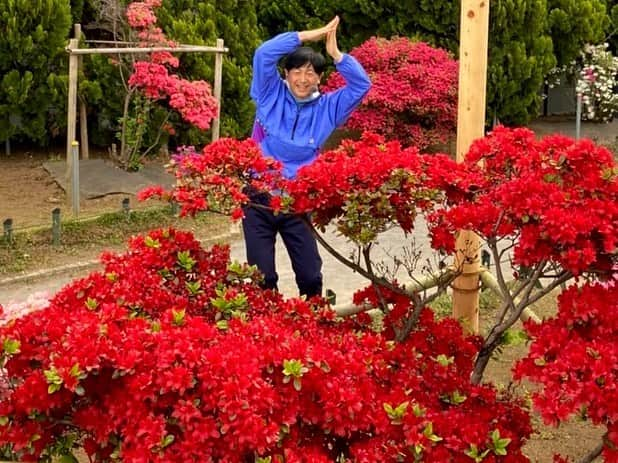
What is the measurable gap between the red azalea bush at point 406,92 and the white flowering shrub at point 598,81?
2251 millimetres

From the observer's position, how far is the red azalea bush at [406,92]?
35.6 ft

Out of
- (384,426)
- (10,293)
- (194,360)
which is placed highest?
(194,360)

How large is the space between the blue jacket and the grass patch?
3.26 m

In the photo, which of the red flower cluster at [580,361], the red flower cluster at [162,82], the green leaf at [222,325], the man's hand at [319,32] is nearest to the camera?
the red flower cluster at [580,361]

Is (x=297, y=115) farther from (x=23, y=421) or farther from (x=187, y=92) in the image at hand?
(x=187, y=92)

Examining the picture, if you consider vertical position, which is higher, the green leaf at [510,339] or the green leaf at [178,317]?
the green leaf at [178,317]

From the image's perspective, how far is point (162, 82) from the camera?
376 inches

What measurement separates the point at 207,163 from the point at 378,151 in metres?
0.57

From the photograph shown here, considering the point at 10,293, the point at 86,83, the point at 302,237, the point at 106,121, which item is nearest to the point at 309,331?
the point at 302,237

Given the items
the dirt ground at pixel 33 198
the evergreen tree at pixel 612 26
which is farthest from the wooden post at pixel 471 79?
the evergreen tree at pixel 612 26

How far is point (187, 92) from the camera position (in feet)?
31.6

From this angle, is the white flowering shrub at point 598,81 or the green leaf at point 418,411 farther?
the white flowering shrub at point 598,81

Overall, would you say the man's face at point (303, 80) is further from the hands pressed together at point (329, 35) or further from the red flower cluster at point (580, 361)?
the red flower cluster at point (580, 361)

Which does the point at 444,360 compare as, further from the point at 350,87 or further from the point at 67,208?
the point at 67,208
